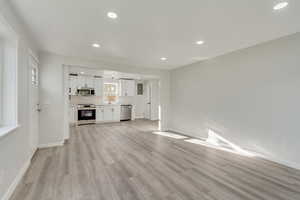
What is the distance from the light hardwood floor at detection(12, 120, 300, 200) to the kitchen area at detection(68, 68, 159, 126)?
3.53 metres

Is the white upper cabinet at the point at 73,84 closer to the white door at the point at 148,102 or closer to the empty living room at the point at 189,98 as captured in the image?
the empty living room at the point at 189,98

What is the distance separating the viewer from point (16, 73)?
2041 millimetres

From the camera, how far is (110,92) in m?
7.96

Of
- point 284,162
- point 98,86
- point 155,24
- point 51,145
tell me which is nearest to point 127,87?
point 98,86

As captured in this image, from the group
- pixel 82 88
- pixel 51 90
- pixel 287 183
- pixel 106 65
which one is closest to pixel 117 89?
pixel 82 88

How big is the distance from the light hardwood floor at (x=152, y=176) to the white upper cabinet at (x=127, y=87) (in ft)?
16.1

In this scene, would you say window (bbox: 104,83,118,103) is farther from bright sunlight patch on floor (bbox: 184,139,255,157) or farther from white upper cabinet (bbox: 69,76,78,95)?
bright sunlight patch on floor (bbox: 184,139,255,157)

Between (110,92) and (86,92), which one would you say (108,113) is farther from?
(86,92)

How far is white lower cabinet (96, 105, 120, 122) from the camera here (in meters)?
7.11

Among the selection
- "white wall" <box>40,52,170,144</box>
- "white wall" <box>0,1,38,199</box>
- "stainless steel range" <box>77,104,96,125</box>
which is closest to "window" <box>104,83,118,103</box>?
"stainless steel range" <box>77,104,96,125</box>

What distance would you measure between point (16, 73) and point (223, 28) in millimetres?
3422

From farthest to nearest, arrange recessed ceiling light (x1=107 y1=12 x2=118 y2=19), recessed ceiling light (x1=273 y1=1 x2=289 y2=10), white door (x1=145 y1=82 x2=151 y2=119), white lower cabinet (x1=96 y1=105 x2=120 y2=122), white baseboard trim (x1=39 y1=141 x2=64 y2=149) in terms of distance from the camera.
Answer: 1. white door (x1=145 y1=82 x2=151 y2=119)
2. white lower cabinet (x1=96 y1=105 x2=120 y2=122)
3. white baseboard trim (x1=39 y1=141 x2=64 y2=149)
4. recessed ceiling light (x1=107 y1=12 x2=118 y2=19)
5. recessed ceiling light (x1=273 y1=1 x2=289 y2=10)

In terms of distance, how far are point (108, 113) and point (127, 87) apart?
74.6 inches

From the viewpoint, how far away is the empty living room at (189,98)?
1.88m
